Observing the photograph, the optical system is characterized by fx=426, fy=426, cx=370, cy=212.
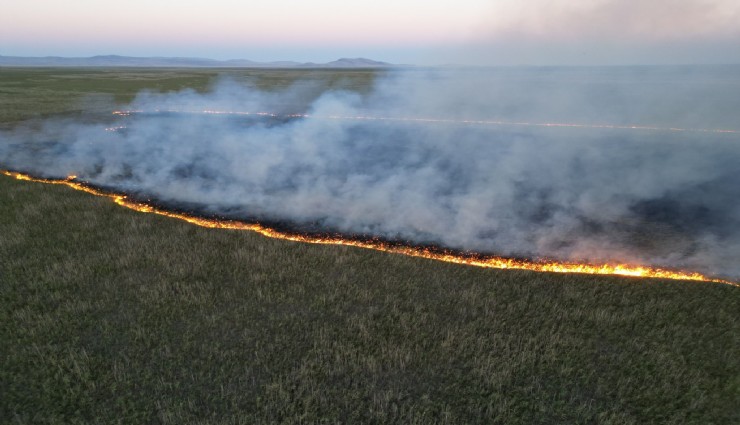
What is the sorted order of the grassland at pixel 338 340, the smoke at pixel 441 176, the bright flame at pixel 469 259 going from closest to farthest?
the grassland at pixel 338 340, the bright flame at pixel 469 259, the smoke at pixel 441 176

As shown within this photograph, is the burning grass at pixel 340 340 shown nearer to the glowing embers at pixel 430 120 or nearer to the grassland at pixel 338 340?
the grassland at pixel 338 340

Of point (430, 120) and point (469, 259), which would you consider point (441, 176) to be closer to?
point (469, 259)

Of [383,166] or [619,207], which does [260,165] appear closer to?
[383,166]

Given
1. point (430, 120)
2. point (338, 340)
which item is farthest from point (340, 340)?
point (430, 120)

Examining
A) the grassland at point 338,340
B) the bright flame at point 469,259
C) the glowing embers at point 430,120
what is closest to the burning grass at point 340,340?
the grassland at point 338,340

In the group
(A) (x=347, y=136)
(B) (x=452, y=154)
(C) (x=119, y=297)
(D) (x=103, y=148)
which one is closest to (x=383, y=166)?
(B) (x=452, y=154)

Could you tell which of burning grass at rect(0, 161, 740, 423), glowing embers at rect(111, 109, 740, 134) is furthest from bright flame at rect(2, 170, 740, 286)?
glowing embers at rect(111, 109, 740, 134)

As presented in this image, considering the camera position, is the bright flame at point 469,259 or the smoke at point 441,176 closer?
the bright flame at point 469,259
